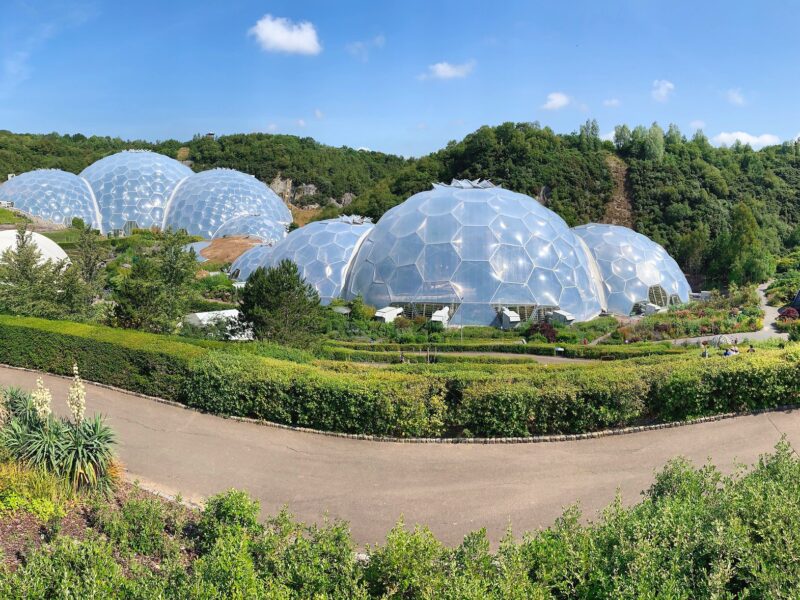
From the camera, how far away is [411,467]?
10703mm

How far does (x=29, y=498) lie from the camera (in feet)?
24.7

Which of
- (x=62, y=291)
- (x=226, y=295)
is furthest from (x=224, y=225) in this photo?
(x=62, y=291)

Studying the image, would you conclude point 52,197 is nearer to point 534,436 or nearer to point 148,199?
point 148,199

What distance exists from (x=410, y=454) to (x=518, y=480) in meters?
2.30

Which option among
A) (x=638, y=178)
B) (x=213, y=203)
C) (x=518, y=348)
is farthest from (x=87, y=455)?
(x=638, y=178)

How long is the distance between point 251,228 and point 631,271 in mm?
39905

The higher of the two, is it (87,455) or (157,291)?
(157,291)

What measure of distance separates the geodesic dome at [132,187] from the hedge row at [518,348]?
48751 mm

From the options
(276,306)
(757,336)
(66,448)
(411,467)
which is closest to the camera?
(66,448)

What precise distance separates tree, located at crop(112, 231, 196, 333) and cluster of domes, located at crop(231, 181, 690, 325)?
45.1 feet

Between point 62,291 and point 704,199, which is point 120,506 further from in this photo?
point 704,199

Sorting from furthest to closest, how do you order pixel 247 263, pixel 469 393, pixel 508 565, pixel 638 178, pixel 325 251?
1. pixel 638 178
2. pixel 247 263
3. pixel 325 251
4. pixel 469 393
5. pixel 508 565

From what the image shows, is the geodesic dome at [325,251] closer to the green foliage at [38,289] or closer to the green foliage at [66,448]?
the green foliage at [38,289]

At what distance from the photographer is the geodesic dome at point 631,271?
34500 mm
